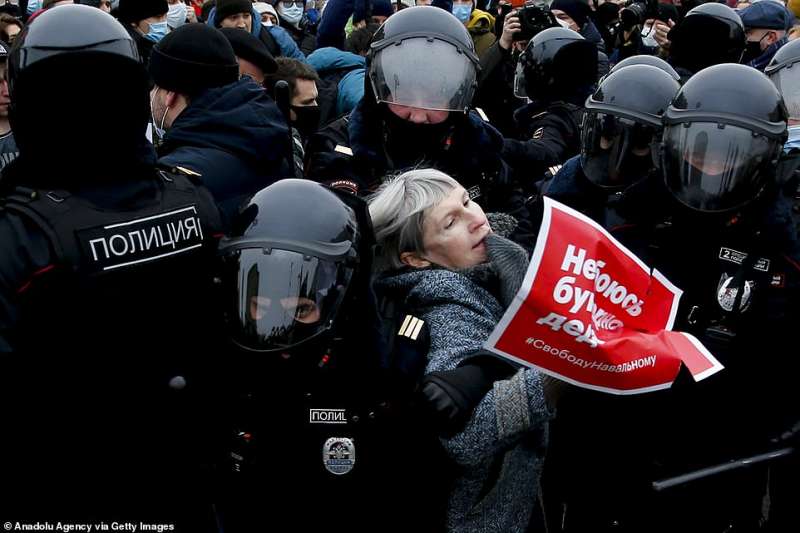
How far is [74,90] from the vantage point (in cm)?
206

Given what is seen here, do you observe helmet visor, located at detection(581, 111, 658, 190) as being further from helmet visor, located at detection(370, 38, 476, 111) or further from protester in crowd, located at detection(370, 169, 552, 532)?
protester in crowd, located at detection(370, 169, 552, 532)

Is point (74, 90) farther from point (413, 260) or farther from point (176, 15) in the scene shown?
point (176, 15)

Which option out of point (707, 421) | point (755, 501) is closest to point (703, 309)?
point (707, 421)

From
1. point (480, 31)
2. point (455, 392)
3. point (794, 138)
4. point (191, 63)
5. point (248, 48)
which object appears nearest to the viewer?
point (455, 392)

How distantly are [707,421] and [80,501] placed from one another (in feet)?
5.71

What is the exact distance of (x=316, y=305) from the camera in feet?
6.53

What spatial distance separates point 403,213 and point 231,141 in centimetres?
92

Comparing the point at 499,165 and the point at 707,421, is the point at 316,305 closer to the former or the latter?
the point at 707,421

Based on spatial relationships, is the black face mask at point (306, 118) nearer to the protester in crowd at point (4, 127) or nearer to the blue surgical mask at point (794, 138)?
the protester in crowd at point (4, 127)

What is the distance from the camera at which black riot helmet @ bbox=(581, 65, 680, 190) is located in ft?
10.6

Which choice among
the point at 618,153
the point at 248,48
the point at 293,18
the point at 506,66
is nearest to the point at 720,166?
the point at 618,153

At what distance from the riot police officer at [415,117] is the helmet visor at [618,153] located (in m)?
0.42

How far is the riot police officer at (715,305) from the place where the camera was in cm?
252

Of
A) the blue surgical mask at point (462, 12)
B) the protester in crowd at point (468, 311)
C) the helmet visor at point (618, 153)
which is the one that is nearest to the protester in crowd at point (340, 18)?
the blue surgical mask at point (462, 12)
